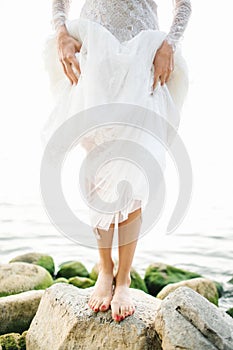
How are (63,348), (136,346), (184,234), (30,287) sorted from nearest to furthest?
(136,346) → (63,348) → (30,287) → (184,234)

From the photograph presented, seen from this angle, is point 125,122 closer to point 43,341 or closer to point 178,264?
point 43,341

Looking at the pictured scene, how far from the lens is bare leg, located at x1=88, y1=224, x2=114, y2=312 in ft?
7.79

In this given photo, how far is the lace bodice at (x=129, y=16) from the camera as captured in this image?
7.93ft

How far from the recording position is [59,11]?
101 inches

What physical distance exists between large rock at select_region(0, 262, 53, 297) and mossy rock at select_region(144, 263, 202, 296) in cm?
101

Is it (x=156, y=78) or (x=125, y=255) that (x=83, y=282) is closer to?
(x=125, y=255)

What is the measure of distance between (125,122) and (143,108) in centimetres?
10

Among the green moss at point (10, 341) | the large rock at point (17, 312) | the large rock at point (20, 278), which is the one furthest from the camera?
the large rock at point (20, 278)

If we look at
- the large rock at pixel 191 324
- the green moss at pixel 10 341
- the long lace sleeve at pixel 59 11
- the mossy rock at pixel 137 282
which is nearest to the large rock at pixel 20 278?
the mossy rock at pixel 137 282

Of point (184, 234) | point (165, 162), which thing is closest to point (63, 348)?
point (165, 162)

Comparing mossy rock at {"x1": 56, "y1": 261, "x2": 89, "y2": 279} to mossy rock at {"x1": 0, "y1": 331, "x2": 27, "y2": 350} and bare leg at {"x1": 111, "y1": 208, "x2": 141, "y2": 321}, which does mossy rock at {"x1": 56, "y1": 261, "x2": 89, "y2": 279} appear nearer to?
mossy rock at {"x1": 0, "y1": 331, "x2": 27, "y2": 350}

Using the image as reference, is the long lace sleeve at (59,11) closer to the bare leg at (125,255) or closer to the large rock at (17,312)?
the bare leg at (125,255)

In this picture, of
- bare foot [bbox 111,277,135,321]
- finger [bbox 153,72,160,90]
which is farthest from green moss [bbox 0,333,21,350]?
finger [bbox 153,72,160,90]

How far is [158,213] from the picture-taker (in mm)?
2725
